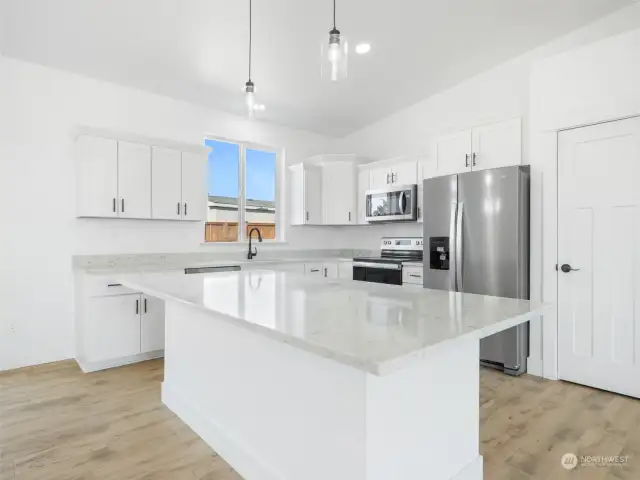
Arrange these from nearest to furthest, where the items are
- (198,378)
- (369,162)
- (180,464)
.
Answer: (180,464) < (198,378) < (369,162)

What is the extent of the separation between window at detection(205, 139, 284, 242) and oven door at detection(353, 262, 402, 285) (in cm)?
119

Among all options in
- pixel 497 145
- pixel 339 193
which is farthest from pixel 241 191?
pixel 497 145

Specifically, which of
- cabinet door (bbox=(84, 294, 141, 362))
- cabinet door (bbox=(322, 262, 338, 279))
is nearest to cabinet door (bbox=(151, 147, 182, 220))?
cabinet door (bbox=(84, 294, 141, 362))

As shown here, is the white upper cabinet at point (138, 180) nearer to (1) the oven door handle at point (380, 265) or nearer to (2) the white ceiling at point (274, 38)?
(2) the white ceiling at point (274, 38)

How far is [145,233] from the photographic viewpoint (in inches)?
160

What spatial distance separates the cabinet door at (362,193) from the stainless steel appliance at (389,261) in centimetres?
42

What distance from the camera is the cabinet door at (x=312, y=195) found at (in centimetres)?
509

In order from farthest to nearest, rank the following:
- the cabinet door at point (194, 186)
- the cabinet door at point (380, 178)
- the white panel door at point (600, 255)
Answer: the cabinet door at point (380, 178) < the cabinet door at point (194, 186) < the white panel door at point (600, 255)

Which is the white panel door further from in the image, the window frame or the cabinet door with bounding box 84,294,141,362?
the cabinet door with bounding box 84,294,141,362

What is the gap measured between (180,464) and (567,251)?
10.2ft

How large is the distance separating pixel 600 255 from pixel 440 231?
126 centimetres

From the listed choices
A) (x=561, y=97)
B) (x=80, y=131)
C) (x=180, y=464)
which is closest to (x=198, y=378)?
(x=180, y=464)

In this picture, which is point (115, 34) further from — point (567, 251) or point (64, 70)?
point (567, 251)

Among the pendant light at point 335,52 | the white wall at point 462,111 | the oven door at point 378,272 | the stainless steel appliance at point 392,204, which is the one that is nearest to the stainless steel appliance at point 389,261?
the oven door at point 378,272
